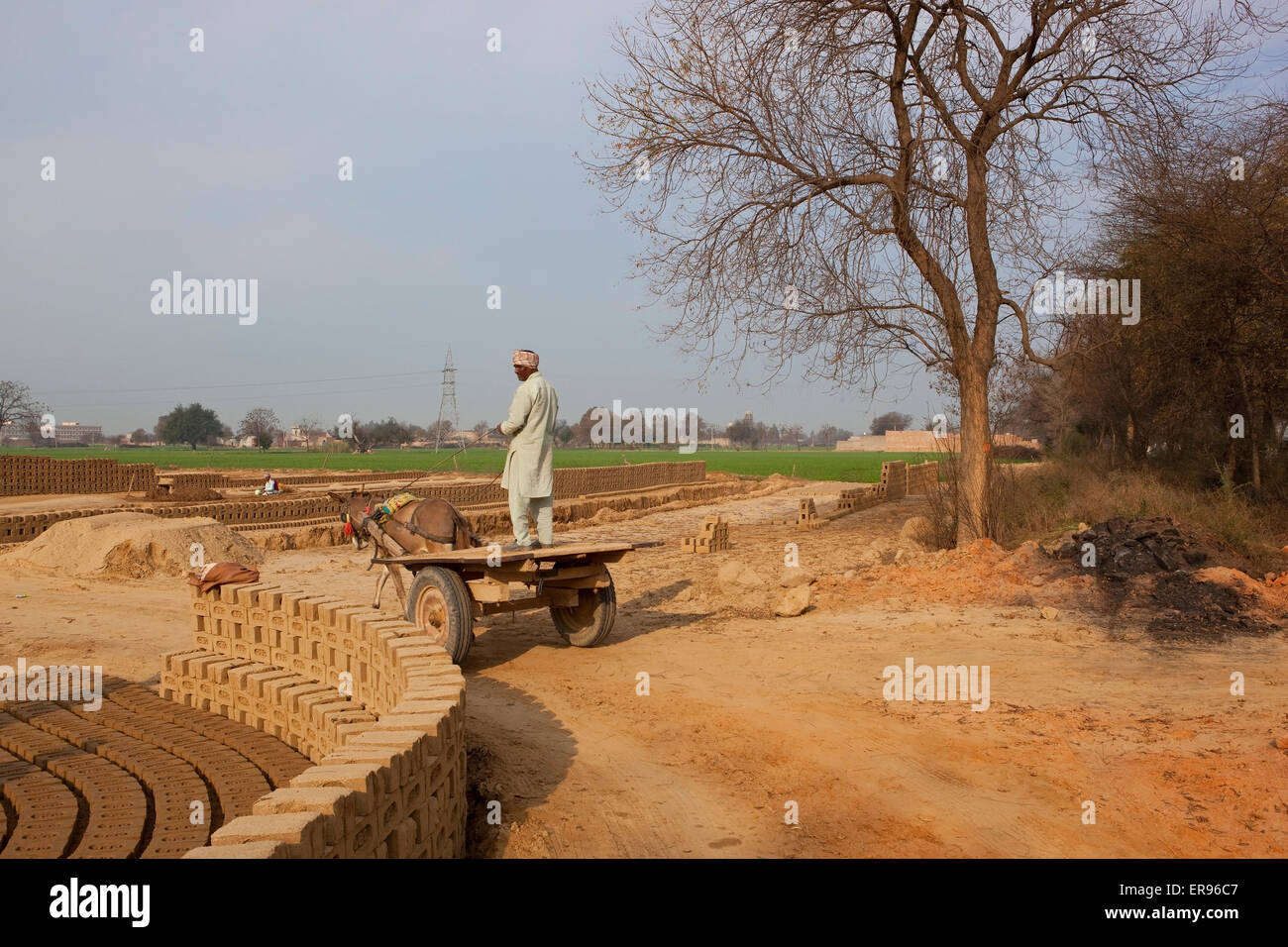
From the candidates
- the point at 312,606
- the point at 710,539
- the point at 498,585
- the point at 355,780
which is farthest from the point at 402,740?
the point at 710,539

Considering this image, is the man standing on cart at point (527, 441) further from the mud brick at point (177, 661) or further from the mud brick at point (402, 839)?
the mud brick at point (402, 839)

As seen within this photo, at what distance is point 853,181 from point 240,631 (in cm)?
1076

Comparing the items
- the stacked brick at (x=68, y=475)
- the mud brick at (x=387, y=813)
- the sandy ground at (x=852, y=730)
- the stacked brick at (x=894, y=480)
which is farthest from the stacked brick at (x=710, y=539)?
the stacked brick at (x=68, y=475)

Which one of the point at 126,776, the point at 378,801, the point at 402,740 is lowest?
the point at 126,776

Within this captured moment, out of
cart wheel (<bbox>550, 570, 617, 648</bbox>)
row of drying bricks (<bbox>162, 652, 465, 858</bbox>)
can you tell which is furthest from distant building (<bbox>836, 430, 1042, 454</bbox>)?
row of drying bricks (<bbox>162, 652, 465, 858</bbox>)

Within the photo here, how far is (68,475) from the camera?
1355 inches

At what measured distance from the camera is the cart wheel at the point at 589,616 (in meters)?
9.45

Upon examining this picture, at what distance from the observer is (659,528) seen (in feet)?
79.5

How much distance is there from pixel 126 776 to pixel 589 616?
432 centimetres

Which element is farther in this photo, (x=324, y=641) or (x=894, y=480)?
(x=894, y=480)

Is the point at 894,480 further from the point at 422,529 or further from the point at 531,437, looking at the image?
the point at 531,437

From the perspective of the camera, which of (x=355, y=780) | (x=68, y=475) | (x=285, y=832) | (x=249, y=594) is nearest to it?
(x=285, y=832)

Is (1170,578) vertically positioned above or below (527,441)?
below
